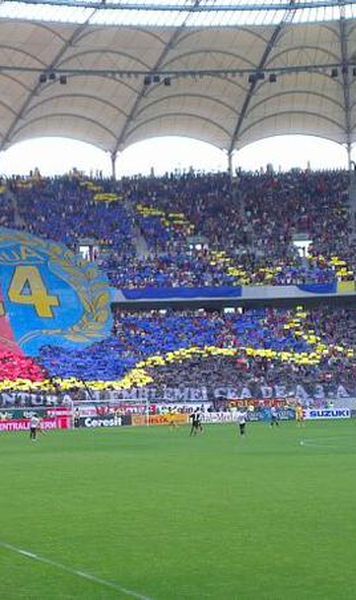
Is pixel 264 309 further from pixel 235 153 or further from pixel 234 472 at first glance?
pixel 234 472

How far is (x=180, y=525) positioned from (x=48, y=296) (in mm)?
57594

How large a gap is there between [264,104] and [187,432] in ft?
131

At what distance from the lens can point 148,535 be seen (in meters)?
18.5

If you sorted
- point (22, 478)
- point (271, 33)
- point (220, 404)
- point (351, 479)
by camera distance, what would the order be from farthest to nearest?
point (271, 33), point (220, 404), point (22, 478), point (351, 479)

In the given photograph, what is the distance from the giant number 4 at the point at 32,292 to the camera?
250 ft

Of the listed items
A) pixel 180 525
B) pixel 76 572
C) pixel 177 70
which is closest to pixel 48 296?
pixel 177 70

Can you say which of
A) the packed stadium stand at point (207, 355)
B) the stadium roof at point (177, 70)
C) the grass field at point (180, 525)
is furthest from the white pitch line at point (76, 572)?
the packed stadium stand at point (207, 355)

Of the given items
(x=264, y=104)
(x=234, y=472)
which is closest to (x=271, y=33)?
(x=264, y=104)

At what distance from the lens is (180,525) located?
19.7m

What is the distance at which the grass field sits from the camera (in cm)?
1422

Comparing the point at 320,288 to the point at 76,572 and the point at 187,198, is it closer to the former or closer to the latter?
the point at 187,198

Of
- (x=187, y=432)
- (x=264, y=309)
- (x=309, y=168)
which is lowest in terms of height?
(x=187, y=432)

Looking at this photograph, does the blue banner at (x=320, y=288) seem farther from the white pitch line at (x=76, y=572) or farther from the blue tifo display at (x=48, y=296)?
the white pitch line at (x=76, y=572)

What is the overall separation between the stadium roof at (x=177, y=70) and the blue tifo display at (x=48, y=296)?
1151cm
